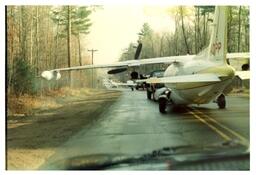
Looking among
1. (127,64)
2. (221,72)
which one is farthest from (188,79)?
(127,64)

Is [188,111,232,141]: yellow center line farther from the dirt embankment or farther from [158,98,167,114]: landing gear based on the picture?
the dirt embankment

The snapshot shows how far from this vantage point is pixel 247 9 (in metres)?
4.57

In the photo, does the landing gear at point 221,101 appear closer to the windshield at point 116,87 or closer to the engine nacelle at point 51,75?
the windshield at point 116,87

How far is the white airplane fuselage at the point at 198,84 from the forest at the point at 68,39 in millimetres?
166

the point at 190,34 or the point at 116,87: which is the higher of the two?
the point at 190,34

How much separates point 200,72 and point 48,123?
1.61m

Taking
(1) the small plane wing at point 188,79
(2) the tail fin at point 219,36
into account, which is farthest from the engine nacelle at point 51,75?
(2) the tail fin at point 219,36

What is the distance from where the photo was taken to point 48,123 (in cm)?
472

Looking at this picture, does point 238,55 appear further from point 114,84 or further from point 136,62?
point 114,84

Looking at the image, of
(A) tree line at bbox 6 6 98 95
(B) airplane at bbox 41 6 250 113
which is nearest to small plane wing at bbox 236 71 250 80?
(B) airplane at bbox 41 6 250 113

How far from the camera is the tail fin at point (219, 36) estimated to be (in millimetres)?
4621

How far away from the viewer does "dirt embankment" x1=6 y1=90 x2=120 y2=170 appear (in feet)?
14.8

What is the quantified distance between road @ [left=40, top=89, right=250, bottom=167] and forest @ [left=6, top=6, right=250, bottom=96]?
473 mm

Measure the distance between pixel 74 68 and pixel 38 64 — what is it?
0.36 m
